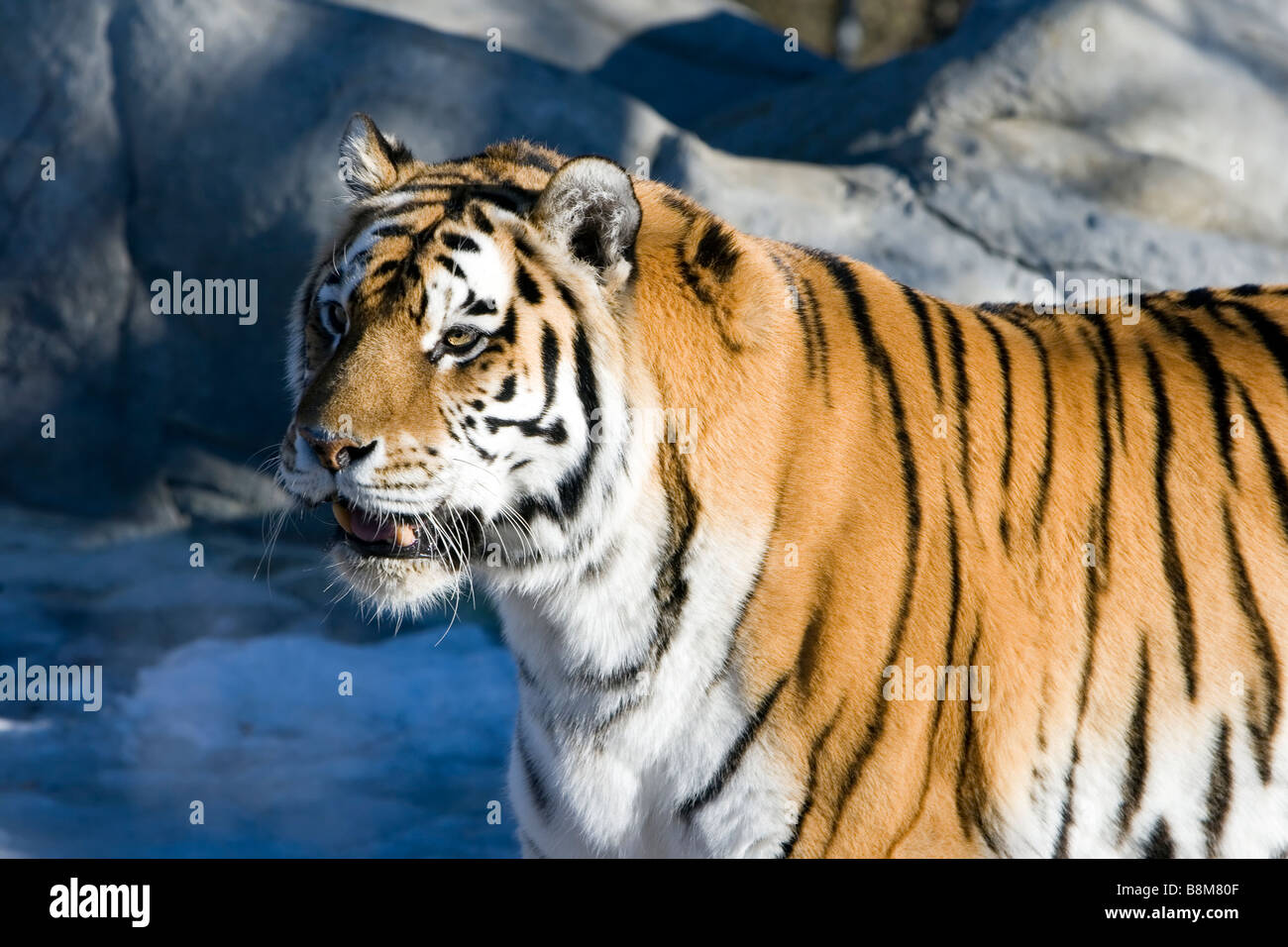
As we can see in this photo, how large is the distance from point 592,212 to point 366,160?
1.57ft

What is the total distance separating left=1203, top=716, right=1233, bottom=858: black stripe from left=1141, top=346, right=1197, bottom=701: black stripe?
83mm

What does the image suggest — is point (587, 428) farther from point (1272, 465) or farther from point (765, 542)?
point (1272, 465)

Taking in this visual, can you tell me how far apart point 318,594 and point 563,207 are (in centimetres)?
329

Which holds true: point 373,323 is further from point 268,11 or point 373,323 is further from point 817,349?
point 268,11

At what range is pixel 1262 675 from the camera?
93.0 inches

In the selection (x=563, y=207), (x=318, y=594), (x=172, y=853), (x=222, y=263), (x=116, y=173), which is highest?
(x=116, y=173)

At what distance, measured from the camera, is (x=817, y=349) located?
2.34 meters

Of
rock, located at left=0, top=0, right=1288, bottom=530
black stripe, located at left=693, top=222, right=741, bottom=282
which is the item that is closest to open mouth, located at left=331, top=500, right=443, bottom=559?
black stripe, located at left=693, top=222, right=741, bottom=282

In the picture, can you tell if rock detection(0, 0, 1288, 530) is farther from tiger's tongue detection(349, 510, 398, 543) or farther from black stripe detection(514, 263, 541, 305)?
tiger's tongue detection(349, 510, 398, 543)

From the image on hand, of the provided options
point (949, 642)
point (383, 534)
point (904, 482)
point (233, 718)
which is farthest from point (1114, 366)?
point (233, 718)

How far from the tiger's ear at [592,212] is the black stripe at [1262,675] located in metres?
1.06

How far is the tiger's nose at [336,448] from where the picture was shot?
6.91ft

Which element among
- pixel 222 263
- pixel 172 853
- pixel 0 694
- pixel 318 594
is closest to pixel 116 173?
pixel 222 263

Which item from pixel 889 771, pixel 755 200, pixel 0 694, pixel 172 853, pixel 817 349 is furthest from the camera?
pixel 755 200
